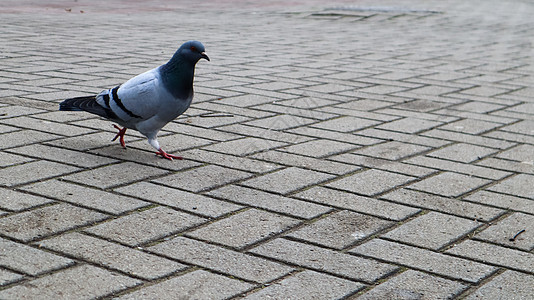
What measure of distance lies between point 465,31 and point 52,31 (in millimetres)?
6089

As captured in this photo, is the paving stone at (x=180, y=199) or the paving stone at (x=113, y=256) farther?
the paving stone at (x=180, y=199)

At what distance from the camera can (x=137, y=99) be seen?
3.94 metres

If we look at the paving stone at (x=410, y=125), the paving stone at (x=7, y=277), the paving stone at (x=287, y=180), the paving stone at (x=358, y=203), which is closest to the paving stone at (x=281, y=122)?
the paving stone at (x=410, y=125)

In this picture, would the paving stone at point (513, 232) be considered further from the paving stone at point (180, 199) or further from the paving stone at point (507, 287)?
the paving stone at point (180, 199)

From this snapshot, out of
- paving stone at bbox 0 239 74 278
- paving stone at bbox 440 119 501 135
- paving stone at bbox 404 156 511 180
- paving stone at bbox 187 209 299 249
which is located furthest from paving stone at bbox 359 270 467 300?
paving stone at bbox 440 119 501 135

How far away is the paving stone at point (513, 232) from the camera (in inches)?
123

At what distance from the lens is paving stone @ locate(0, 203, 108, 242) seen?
294 cm

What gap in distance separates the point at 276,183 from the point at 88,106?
46.0 inches

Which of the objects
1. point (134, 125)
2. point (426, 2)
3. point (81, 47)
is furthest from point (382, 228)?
point (426, 2)

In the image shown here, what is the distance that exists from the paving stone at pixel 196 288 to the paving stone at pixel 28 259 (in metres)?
0.36

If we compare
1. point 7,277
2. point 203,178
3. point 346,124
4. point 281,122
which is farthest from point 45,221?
point 346,124

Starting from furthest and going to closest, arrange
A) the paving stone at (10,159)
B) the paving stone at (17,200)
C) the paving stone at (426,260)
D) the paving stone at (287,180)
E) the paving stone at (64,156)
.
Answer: the paving stone at (64,156) < the paving stone at (10,159) < the paving stone at (287,180) < the paving stone at (17,200) < the paving stone at (426,260)

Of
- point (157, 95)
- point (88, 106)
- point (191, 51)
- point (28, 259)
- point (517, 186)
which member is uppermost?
point (191, 51)

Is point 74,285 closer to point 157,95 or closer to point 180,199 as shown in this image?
point 180,199
